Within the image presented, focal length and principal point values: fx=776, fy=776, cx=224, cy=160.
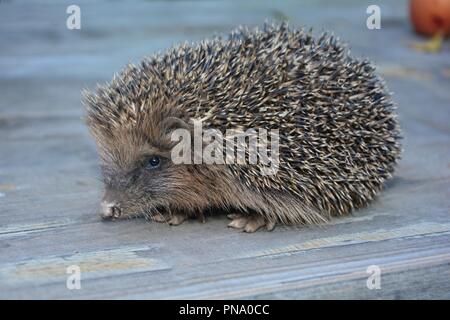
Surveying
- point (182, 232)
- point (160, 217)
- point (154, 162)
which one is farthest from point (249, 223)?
point (154, 162)

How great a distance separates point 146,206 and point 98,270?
69 centimetres

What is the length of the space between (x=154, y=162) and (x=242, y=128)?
1.75 ft

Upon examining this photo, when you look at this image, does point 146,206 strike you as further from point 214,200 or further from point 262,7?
point 262,7

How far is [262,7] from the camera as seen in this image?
9.95 m

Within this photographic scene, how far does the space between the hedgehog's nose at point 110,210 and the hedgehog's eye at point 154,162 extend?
11.0 inches

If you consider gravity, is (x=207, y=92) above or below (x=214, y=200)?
above

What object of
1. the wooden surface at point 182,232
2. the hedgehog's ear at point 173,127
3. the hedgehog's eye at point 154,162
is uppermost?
the hedgehog's ear at point 173,127

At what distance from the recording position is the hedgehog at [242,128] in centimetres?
404

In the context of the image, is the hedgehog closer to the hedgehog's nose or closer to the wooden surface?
the hedgehog's nose

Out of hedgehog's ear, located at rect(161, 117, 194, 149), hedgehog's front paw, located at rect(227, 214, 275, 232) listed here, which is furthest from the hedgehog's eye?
hedgehog's front paw, located at rect(227, 214, 275, 232)

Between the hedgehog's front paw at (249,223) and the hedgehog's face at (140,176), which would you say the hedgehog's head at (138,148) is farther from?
the hedgehog's front paw at (249,223)

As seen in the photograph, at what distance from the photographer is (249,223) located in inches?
165

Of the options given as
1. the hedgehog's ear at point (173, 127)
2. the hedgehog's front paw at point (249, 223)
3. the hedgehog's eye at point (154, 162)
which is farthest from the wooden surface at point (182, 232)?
the hedgehog's ear at point (173, 127)
